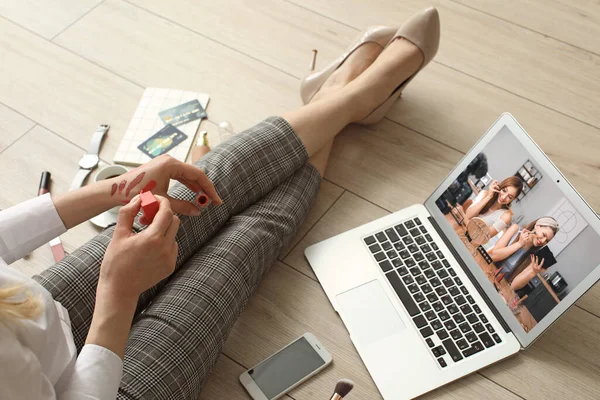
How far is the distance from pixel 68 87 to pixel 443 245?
1054mm

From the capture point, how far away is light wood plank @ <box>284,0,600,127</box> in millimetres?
1544

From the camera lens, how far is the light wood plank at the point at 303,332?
1054 mm

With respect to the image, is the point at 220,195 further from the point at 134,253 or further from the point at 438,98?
the point at 438,98

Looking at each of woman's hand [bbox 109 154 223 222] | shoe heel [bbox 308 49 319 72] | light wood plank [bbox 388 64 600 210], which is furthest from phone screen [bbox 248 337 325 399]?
shoe heel [bbox 308 49 319 72]

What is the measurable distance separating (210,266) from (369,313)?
0.32m

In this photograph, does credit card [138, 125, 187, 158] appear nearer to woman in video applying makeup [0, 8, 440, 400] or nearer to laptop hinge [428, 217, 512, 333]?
woman in video applying makeup [0, 8, 440, 400]

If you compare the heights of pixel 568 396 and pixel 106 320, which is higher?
pixel 568 396

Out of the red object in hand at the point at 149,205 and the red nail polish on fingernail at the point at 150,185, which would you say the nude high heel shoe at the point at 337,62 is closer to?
the red nail polish on fingernail at the point at 150,185

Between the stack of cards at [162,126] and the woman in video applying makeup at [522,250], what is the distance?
757 millimetres

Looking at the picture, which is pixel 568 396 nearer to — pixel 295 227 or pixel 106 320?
pixel 295 227

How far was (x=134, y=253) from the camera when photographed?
845mm

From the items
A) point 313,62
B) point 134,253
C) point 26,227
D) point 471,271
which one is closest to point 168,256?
point 134,253

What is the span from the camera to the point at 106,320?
2.74 ft

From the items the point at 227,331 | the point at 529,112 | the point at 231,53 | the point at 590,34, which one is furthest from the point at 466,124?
the point at 227,331
